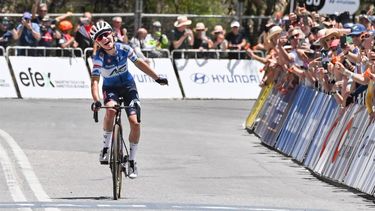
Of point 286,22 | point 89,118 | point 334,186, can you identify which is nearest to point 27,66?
point 89,118

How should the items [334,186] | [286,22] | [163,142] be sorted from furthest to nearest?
[286,22] → [163,142] → [334,186]

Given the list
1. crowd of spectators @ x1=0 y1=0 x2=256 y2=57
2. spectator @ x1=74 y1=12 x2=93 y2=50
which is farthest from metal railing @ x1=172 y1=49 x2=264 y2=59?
spectator @ x1=74 y1=12 x2=93 y2=50

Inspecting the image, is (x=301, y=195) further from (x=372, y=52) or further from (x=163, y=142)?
(x=163, y=142)

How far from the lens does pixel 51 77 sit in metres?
30.0

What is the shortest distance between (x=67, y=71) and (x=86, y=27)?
1406 millimetres

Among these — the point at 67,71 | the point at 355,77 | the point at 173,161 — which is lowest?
the point at 67,71

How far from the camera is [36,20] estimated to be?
30.4 metres

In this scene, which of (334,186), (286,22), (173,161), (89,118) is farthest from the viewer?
(89,118)

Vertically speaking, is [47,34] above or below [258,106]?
below

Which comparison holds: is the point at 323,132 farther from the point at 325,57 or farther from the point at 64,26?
the point at 64,26

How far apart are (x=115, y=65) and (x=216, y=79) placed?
1711 centimetres

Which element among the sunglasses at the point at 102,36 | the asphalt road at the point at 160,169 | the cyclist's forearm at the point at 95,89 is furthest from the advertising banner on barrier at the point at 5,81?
the sunglasses at the point at 102,36

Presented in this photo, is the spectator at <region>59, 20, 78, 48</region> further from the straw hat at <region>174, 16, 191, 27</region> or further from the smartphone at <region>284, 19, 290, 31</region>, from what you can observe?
the smartphone at <region>284, 19, 290, 31</region>

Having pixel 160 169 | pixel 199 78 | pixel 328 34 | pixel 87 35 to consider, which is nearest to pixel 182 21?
pixel 199 78
